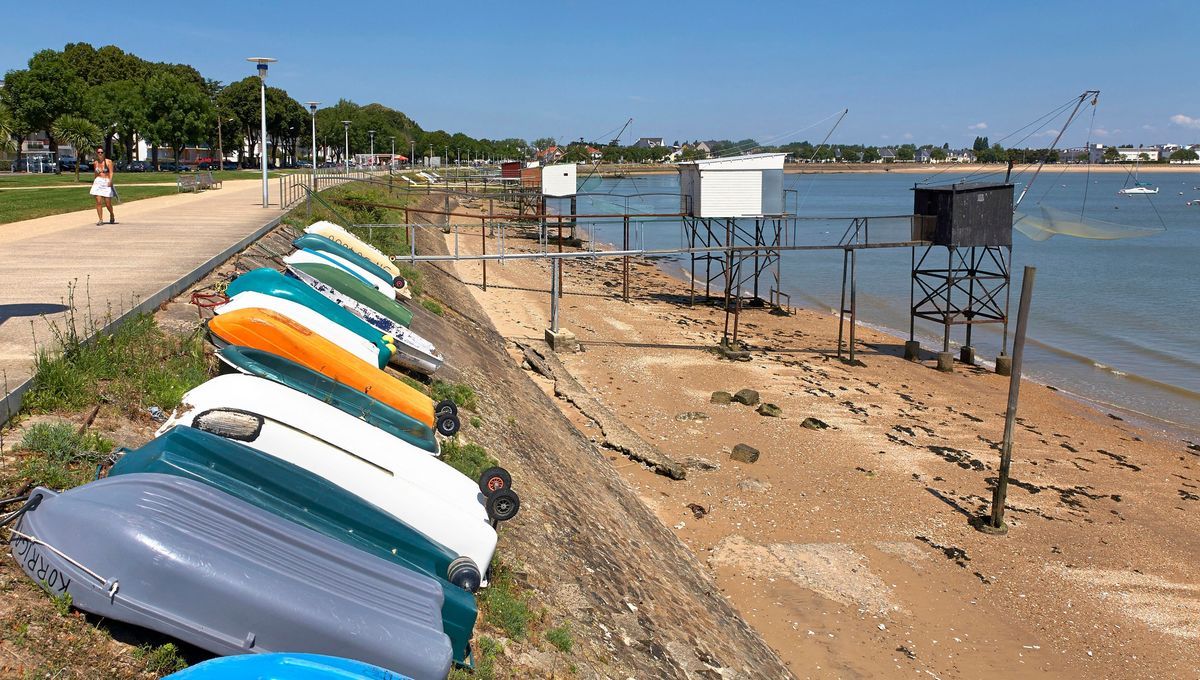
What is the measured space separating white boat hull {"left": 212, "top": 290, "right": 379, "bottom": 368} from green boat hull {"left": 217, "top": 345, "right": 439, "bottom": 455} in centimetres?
116

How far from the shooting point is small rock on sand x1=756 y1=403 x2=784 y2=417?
20391mm

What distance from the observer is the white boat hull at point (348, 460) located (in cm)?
667

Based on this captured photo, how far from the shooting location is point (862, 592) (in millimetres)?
12539

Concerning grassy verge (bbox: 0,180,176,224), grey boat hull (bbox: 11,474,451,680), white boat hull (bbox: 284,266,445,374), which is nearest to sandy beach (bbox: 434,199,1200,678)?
white boat hull (bbox: 284,266,445,374)

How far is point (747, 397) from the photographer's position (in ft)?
69.7

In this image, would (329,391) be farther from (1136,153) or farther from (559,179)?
(1136,153)

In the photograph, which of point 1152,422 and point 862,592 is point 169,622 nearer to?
point 862,592

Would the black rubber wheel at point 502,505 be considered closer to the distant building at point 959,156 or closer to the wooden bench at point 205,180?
the wooden bench at point 205,180

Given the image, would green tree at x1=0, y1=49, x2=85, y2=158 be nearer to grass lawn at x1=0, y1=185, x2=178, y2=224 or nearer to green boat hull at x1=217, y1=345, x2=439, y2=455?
grass lawn at x1=0, y1=185, x2=178, y2=224

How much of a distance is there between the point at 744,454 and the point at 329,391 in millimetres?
10204

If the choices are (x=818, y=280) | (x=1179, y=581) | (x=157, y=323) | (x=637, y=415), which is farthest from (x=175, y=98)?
(x=1179, y=581)

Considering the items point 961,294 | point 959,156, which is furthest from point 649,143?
point 961,294

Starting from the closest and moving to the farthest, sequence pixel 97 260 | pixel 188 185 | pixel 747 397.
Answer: pixel 97 260 → pixel 747 397 → pixel 188 185

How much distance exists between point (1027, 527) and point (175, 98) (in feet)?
217
